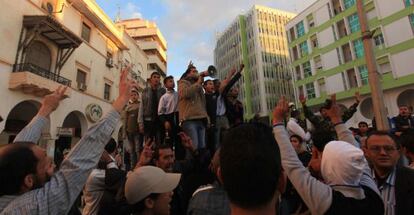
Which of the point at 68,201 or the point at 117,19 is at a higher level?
the point at 117,19

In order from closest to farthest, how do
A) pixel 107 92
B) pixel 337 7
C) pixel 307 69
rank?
pixel 107 92
pixel 337 7
pixel 307 69

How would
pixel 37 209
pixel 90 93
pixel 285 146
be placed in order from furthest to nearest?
pixel 90 93, pixel 285 146, pixel 37 209

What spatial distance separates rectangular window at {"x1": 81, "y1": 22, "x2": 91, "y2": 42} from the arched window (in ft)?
13.3

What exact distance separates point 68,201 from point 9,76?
15.8 m

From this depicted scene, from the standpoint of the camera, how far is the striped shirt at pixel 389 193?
2683mm

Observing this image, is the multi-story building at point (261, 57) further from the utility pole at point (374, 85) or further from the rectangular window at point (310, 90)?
the utility pole at point (374, 85)

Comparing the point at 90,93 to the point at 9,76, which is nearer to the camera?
the point at 9,76

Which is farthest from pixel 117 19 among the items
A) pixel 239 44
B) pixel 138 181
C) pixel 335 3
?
pixel 138 181

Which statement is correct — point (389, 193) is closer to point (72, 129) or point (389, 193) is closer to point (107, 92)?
point (72, 129)

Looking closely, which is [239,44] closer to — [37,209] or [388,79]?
[388,79]

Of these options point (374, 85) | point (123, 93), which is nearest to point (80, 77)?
point (374, 85)

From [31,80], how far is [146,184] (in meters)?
15.1

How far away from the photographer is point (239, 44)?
59125 millimetres

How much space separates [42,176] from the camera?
190cm
